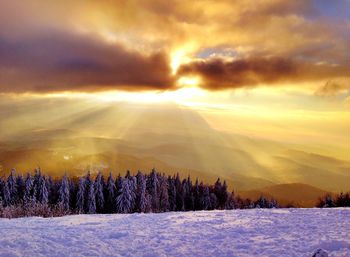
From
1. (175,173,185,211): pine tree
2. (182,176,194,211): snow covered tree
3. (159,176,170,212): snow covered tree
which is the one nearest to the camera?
(159,176,170,212): snow covered tree

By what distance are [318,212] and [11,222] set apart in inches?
549

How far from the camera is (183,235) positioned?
14266mm

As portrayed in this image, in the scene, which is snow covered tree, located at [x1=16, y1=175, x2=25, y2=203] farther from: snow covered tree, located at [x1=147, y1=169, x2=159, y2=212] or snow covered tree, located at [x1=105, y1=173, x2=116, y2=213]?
snow covered tree, located at [x1=147, y1=169, x2=159, y2=212]

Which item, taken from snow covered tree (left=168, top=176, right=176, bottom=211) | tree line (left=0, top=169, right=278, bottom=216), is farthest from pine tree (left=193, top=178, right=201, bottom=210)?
snow covered tree (left=168, top=176, right=176, bottom=211)

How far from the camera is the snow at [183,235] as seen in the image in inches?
471

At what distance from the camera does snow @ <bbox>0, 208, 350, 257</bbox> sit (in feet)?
39.2

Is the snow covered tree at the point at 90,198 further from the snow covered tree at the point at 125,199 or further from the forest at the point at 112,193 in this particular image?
the snow covered tree at the point at 125,199

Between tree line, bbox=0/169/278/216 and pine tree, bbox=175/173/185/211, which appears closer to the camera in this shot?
tree line, bbox=0/169/278/216

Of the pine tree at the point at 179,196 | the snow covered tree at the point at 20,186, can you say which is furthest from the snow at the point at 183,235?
the pine tree at the point at 179,196

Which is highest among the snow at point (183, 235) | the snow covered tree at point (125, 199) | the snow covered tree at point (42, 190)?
the snow covered tree at point (42, 190)

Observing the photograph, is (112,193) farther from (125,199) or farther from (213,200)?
(213,200)

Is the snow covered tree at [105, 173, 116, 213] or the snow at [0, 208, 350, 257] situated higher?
the snow covered tree at [105, 173, 116, 213]

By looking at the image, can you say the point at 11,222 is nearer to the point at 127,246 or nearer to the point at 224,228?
the point at 127,246

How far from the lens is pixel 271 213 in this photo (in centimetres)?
1952
